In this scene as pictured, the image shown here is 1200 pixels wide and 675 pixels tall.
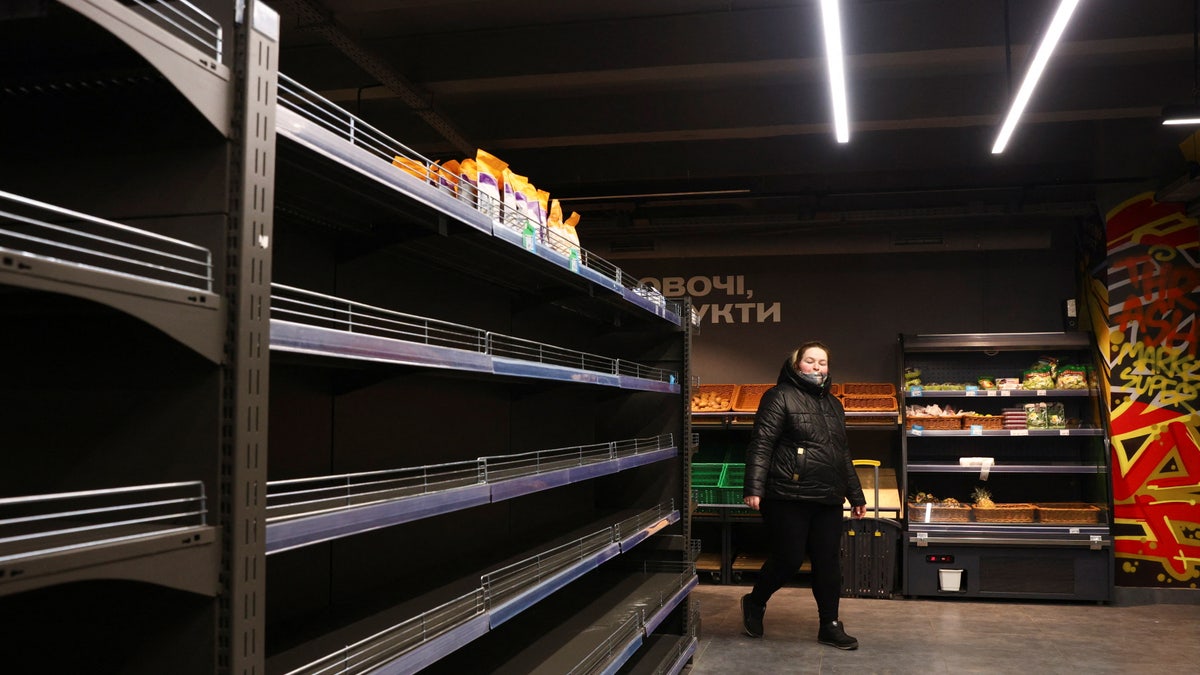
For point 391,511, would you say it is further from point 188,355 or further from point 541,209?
point 541,209

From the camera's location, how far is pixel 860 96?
24.4 feet

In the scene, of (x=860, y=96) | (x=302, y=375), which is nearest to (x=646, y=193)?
(x=860, y=96)

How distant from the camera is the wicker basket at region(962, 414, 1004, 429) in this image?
7.88 meters

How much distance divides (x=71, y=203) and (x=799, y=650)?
202 inches

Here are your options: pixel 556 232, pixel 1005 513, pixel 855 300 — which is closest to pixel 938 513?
pixel 1005 513

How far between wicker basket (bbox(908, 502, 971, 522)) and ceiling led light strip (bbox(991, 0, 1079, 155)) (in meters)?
3.13

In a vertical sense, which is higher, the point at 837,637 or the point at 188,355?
the point at 188,355

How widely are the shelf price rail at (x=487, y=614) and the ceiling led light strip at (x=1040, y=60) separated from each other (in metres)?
2.80

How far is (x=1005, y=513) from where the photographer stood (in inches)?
300

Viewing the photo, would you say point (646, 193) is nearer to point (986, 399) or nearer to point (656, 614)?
point (986, 399)

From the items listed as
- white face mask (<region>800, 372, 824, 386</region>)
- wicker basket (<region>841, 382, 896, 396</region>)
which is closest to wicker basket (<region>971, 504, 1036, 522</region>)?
wicker basket (<region>841, 382, 896, 396</region>)

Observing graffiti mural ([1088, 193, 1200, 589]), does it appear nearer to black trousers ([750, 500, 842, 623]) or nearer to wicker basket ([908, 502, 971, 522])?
wicker basket ([908, 502, 971, 522])

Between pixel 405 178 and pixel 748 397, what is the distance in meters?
6.58

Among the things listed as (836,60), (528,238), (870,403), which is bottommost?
(870,403)
